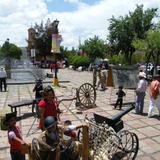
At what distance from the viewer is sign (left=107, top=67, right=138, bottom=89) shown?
44.4 feet

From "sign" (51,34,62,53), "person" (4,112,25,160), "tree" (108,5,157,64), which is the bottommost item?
"person" (4,112,25,160)

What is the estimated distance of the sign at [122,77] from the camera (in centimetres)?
1354

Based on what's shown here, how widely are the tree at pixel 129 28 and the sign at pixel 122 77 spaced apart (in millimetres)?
17776

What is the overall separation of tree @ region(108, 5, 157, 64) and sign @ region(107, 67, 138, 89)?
58.3ft

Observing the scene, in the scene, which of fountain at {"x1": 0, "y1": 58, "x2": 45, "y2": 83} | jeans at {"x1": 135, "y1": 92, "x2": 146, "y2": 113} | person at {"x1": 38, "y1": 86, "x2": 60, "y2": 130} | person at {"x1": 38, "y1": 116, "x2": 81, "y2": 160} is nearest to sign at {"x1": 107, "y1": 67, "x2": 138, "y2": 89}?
jeans at {"x1": 135, "y1": 92, "x2": 146, "y2": 113}

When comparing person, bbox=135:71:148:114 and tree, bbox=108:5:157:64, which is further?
tree, bbox=108:5:157:64

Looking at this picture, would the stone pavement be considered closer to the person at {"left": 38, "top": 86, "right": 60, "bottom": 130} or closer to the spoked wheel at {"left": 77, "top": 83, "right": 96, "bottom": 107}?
the spoked wheel at {"left": 77, "top": 83, "right": 96, "bottom": 107}

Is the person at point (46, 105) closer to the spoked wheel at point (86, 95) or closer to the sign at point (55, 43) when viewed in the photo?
the spoked wheel at point (86, 95)

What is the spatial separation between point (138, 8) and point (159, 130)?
2466 cm

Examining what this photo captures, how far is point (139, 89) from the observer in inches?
424

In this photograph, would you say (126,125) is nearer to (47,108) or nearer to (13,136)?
(47,108)

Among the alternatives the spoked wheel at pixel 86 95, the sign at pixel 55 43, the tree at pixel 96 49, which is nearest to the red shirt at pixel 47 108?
the spoked wheel at pixel 86 95

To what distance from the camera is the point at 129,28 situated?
1259 inches

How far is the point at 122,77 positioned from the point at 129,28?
63.2 ft
